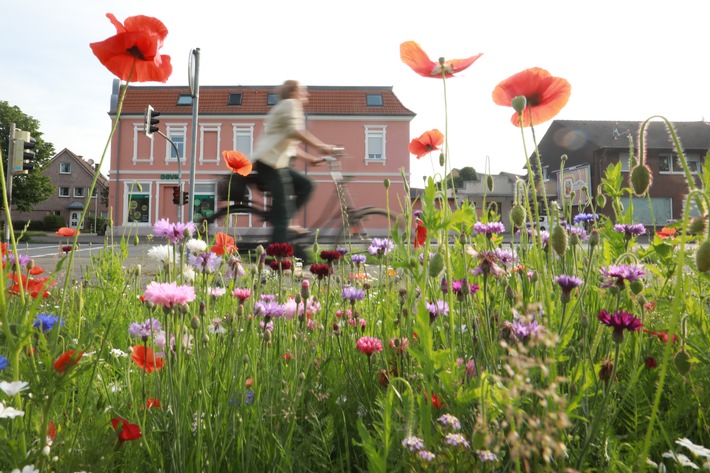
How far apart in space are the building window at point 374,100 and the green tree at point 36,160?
Result: 20.5 meters

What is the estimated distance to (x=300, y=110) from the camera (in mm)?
4355

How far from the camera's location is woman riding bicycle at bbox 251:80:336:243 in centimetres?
428

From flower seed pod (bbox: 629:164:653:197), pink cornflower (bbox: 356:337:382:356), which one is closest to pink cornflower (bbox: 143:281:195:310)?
pink cornflower (bbox: 356:337:382:356)

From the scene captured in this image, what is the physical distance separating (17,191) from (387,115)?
23.6m

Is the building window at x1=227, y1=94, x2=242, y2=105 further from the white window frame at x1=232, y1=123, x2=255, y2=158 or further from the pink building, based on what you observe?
the white window frame at x1=232, y1=123, x2=255, y2=158

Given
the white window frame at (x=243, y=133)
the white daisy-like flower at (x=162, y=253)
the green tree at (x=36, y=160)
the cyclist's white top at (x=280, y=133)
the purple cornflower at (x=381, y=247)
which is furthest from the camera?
the green tree at (x=36, y=160)

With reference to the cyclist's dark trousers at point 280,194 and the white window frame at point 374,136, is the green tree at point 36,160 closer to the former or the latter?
the white window frame at point 374,136

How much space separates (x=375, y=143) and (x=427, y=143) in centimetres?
2234

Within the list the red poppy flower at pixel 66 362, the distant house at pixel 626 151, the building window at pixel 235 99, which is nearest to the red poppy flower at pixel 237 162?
the red poppy flower at pixel 66 362

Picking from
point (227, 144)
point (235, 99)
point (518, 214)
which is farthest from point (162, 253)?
point (235, 99)

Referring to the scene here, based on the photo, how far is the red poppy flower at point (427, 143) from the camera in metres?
2.25

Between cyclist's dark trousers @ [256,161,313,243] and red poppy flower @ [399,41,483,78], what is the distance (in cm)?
303

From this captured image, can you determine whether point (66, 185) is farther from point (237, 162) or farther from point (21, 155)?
point (237, 162)

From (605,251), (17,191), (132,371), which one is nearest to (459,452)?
(132,371)
